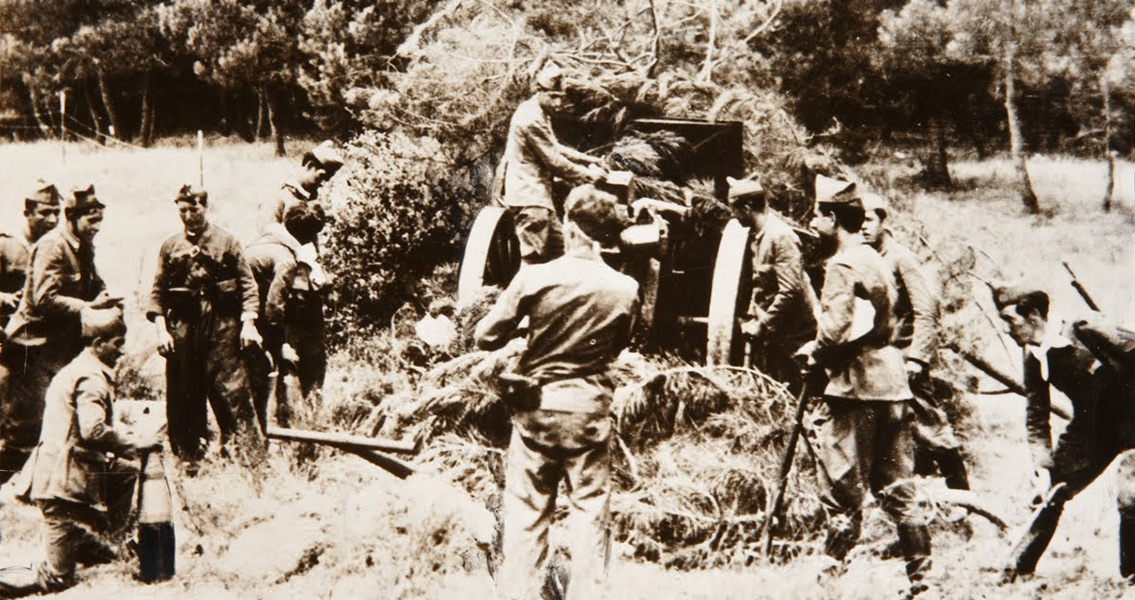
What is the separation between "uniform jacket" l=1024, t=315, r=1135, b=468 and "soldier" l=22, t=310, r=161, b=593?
3815 mm

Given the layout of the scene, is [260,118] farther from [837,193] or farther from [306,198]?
[837,193]

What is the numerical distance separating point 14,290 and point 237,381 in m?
1.40

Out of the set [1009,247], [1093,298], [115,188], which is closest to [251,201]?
[115,188]

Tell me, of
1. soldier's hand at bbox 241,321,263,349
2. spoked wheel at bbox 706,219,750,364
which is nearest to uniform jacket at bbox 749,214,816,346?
spoked wheel at bbox 706,219,750,364

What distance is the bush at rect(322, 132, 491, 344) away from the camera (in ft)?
14.6

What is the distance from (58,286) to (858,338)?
12.2 feet

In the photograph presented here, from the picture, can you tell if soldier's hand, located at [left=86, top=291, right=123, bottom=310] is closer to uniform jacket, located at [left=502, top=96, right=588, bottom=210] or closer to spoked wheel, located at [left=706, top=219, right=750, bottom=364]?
uniform jacket, located at [left=502, top=96, right=588, bottom=210]

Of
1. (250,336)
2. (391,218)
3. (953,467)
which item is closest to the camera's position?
(953,467)

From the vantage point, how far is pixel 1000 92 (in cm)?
426

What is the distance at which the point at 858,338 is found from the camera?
12.2 ft

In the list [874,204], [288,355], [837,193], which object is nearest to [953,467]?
[874,204]

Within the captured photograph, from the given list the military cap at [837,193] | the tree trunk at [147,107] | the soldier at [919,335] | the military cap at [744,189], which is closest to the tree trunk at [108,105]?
the tree trunk at [147,107]

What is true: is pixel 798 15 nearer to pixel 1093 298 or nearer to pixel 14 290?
pixel 1093 298

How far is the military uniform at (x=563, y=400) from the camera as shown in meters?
3.51
